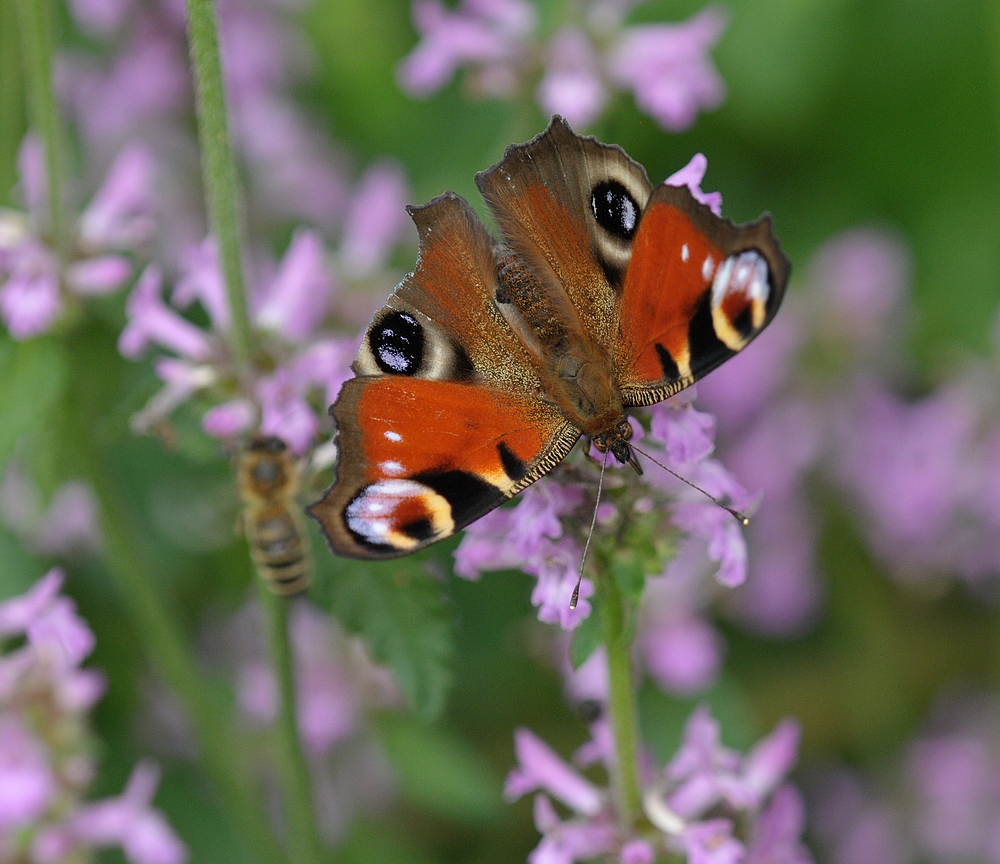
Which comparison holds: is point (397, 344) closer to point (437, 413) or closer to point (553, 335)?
point (437, 413)

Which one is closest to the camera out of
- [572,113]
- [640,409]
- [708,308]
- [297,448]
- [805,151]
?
[708,308]

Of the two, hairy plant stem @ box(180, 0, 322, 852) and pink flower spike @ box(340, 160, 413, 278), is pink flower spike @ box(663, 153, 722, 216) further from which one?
pink flower spike @ box(340, 160, 413, 278)

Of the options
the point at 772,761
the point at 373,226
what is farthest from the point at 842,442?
the point at 772,761

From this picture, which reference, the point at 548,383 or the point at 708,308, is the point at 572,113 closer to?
the point at 548,383

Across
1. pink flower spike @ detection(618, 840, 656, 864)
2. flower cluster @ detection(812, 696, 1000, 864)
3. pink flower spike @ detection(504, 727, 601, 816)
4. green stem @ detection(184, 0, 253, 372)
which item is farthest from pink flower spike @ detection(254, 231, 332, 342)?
flower cluster @ detection(812, 696, 1000, 864)

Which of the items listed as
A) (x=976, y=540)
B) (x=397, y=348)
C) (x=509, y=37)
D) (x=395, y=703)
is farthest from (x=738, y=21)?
(x=397, y=348)

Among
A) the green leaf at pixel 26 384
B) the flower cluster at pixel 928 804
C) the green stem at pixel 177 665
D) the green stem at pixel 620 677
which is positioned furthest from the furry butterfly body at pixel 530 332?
the flower cluster at pixel 928 804

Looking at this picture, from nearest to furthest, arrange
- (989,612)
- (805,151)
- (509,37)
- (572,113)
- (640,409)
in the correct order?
(640,409) < (572,113) < (509,37) < (989,612) < (805,151)
